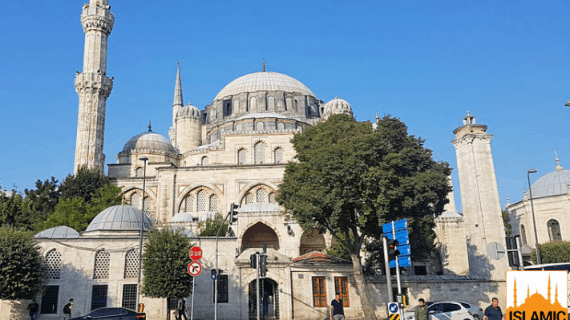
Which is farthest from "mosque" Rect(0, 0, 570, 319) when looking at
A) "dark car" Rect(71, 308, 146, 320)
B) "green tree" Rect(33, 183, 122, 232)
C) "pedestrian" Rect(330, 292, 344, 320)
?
"dark car" Rect(71, 308, 146, 320)

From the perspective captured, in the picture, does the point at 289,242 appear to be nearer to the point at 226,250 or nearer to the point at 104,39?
the point at 226,250

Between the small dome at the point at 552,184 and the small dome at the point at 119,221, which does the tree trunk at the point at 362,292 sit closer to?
the small dome at the point at 119,221

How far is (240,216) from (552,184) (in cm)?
2700

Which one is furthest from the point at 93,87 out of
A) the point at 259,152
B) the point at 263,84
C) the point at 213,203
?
the point at 263,84

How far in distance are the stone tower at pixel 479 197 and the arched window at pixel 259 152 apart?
19592mm

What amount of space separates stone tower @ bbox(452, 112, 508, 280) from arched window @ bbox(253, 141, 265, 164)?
64.3 ft

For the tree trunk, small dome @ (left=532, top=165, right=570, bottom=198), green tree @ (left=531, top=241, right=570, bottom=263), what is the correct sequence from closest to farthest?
1. the tree trunk
2. green tree @ (left=531, top=241, right=570, bottom=263)
3. small dome @ (left=532, top=165, right=570, bottom=198)

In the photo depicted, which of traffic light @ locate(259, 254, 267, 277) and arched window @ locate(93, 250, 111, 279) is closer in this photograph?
traffic light @ locate(259, 254, 267, 277)

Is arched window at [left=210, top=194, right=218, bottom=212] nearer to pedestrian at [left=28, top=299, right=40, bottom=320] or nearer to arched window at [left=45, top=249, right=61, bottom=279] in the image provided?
arched window at [left=45, top=249, right=61, bottom=279]

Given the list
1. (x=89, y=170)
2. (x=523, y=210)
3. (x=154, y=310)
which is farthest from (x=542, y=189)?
(x=89, y=170)

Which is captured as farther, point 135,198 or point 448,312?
point 135,198

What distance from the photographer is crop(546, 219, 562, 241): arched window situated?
3847cm

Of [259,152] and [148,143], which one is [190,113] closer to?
[148,143]

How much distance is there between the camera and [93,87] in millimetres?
40625
